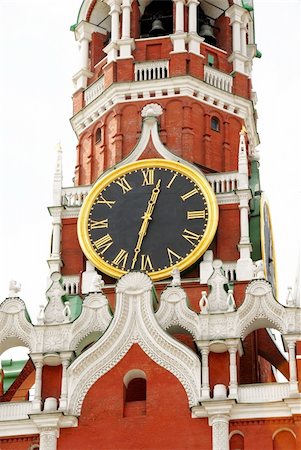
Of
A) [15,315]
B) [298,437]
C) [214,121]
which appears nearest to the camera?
[298,437]

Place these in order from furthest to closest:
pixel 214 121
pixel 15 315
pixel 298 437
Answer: pixel 214 121 < pixel 15 315 < pixel 298 437

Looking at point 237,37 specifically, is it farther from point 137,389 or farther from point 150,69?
→ point 137,389

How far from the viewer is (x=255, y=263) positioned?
31.0 meters

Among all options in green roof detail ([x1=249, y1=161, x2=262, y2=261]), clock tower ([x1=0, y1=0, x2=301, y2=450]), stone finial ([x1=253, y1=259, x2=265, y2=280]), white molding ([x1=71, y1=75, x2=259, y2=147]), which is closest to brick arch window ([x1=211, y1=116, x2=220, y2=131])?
clock tower ([x1=0, y1=0, x2=301, y2=450])

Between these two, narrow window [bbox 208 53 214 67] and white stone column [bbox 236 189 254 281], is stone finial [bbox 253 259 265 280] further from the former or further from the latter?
narrow window [bbox 208 53 214 67]

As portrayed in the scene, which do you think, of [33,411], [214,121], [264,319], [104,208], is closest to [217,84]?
[214,121]

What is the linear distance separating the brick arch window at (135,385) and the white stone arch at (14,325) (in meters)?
1.97

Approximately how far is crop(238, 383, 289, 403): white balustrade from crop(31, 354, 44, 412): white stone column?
3.56m

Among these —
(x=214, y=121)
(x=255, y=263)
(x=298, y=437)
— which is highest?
(x=214, y=121)

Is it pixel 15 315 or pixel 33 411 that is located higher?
pixel 15 315

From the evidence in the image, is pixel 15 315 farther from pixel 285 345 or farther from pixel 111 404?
pixel 285 345

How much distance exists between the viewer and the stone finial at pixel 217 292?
29844 millimetres

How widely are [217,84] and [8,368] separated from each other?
7.56 metres

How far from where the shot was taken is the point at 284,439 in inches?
1117
